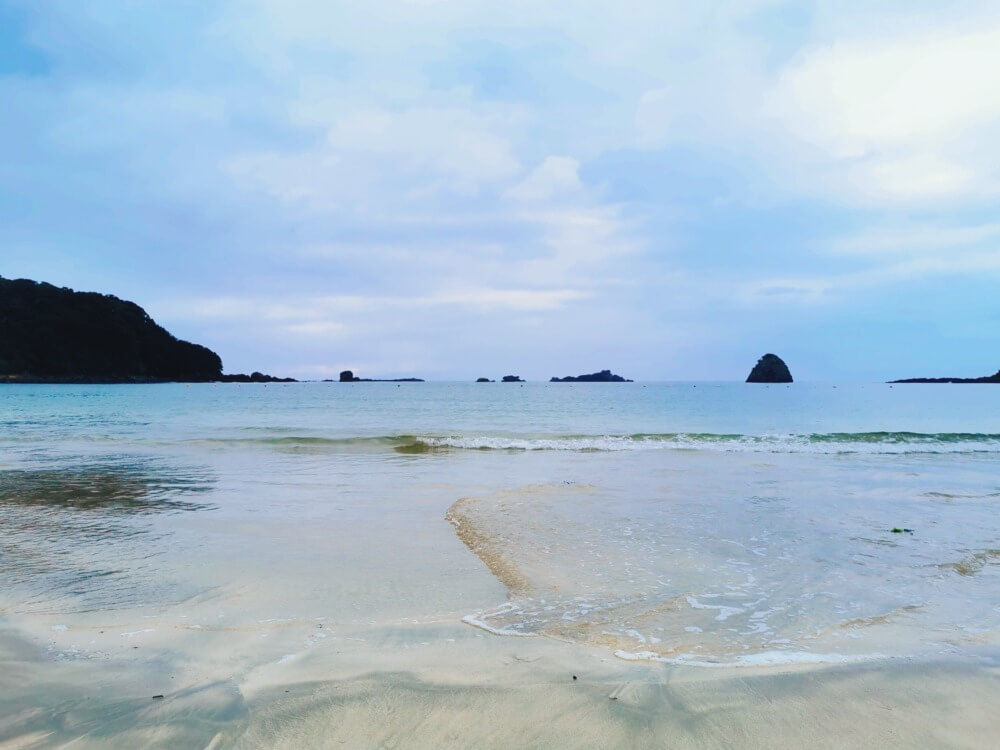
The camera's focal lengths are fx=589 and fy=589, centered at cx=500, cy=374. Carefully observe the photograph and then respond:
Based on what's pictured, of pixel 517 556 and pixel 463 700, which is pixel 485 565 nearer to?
pixel 517 556

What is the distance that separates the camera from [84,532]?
8.11 metres

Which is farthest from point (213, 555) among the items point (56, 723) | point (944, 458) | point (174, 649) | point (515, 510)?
point (944, 458)

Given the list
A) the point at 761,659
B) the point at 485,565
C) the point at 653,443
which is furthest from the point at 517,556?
the point at 653,443

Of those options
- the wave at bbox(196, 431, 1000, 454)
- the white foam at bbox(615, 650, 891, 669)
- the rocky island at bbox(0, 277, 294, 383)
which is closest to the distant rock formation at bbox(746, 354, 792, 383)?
the wave at bbox(196, 431, 1000, 454)

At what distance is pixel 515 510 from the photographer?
9.97m

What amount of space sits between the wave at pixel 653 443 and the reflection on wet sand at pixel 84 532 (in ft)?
29.7

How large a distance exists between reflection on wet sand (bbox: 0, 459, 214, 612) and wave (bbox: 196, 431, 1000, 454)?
904cm

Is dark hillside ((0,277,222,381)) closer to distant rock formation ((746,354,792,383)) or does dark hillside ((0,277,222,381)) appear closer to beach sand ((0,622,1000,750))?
beach sand ((0,622,1000,750))

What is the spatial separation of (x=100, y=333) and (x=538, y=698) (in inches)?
5342

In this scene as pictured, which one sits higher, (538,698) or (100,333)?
(100,333)

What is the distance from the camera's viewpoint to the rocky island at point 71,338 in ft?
339

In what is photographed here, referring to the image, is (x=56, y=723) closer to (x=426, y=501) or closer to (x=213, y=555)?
(x=213, y=555)

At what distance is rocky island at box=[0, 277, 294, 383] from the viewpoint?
339ft

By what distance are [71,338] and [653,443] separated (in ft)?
399
